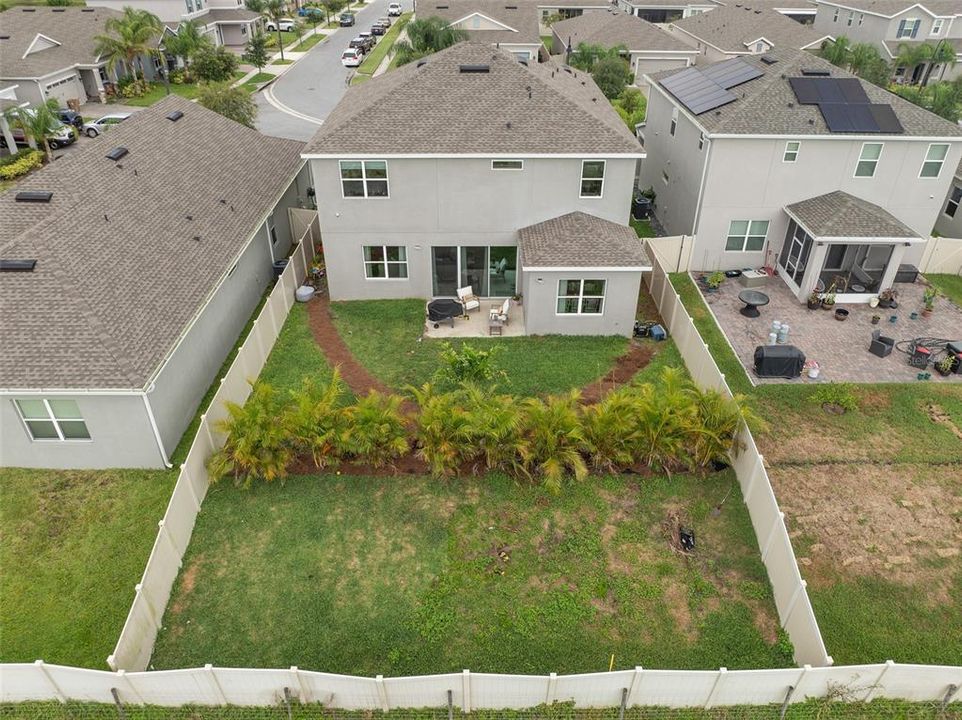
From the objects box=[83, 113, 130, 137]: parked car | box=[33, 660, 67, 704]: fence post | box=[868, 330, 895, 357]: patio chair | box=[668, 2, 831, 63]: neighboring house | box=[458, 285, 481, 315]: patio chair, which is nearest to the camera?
box=[33, 660, 67, 704]: fence post

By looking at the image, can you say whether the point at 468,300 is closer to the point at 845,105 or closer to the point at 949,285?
the point at 845,105

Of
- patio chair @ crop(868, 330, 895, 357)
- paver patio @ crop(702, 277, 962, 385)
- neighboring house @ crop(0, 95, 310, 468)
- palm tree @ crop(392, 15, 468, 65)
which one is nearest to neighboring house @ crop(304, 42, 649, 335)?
neighboring house @ crop(0, 95, 310, 468)

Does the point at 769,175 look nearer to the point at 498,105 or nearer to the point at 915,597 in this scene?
the point at 498,105

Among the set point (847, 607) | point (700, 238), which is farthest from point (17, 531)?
point (700, 238)

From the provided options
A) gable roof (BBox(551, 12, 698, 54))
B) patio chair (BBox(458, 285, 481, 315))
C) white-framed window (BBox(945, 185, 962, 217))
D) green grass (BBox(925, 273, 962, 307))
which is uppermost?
gable roof (BBox(551, 12, 698, 54))

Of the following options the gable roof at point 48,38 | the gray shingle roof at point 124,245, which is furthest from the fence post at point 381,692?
the gable roof at point 48,38

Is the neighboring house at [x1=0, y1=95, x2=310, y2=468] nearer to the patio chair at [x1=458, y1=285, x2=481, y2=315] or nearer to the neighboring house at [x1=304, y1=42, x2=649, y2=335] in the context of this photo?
the neighboring house at [x1=304, y1=42, x2=649, y2=335]

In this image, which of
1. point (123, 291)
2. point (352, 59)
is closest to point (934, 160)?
point (123, 291)
